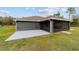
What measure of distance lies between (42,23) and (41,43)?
25 cm

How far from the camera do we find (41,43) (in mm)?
1925

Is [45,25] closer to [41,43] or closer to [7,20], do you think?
[41,43]

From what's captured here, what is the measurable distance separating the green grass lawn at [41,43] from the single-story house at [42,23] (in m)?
0.10

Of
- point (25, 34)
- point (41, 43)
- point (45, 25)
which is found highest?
point (45, 25)

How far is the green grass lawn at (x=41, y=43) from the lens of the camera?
192 cm

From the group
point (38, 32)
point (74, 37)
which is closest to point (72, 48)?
point (74, 37)

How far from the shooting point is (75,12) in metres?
1.94

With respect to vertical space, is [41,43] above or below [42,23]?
below

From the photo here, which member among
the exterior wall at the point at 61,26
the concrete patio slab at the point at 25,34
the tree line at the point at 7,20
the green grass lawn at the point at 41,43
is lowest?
the green grass lawn at the point at 41,43

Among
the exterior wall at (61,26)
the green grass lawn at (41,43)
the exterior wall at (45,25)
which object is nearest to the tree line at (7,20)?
the green grass lawn at (41,43)

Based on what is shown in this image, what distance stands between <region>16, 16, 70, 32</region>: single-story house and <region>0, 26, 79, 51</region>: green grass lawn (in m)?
0.10

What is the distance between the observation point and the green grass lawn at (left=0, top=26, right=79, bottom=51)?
192 centimetres

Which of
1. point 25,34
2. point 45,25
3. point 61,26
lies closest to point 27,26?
point 25,34

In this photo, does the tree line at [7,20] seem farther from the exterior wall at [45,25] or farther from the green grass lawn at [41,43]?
the exterior wall at [45,25]
